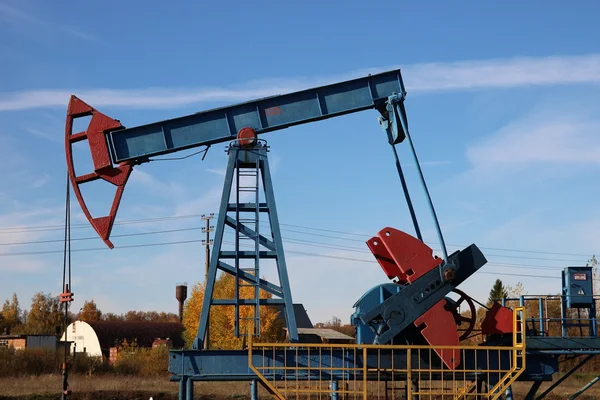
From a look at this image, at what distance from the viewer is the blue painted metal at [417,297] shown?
10039mm

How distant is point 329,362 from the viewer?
10.2 meters

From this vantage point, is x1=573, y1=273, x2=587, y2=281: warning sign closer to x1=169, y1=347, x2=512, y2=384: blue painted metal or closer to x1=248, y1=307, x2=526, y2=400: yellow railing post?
x1=248, y1=307, x2=526, y2=400: yellow railing post

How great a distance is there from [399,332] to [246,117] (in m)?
3.71

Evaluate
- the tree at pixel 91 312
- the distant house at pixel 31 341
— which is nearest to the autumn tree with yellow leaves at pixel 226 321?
the distant house at pixel 31 341

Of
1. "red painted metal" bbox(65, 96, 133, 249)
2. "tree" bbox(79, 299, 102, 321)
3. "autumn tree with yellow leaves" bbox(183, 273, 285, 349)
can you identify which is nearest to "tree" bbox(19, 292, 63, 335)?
"tree" bbox(79, 299, 102, 321)

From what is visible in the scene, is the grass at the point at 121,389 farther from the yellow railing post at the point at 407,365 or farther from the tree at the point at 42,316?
the tree at the point at 42,316

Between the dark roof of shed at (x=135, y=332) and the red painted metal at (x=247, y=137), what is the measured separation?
38.6m

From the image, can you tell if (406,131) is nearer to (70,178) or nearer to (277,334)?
(70,178)

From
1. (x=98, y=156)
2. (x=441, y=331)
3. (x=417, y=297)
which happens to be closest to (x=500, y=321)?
(x=441, y=331)

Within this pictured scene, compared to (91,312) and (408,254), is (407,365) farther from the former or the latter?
(91,312)

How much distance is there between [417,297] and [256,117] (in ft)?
11.2

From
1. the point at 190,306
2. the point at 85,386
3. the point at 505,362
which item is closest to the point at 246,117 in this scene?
the point at 505,362

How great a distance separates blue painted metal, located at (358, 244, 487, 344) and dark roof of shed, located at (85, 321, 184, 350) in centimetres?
3944

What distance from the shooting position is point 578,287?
11453 mm
